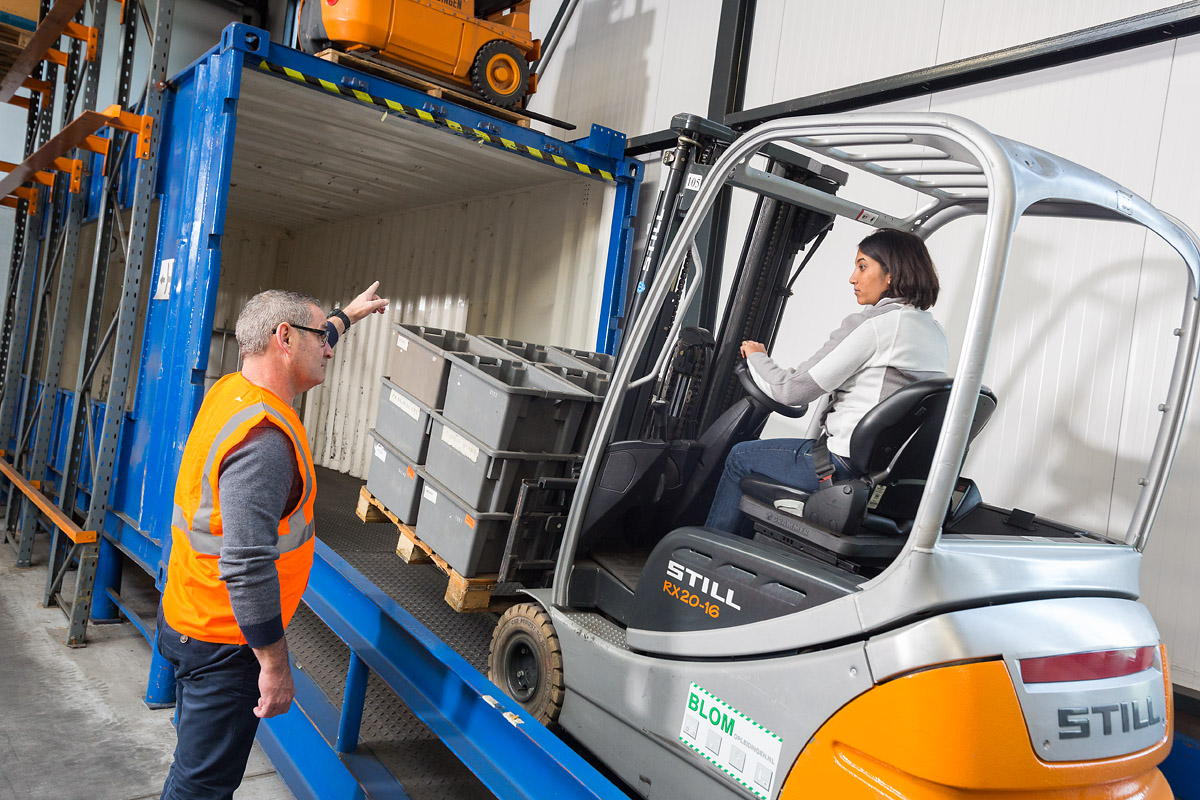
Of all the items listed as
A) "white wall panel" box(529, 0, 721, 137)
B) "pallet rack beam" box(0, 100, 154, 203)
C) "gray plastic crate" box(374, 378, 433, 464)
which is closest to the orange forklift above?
"white wall panel" box(529, 0, 721, 137)

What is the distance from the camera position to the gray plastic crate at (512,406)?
346cm

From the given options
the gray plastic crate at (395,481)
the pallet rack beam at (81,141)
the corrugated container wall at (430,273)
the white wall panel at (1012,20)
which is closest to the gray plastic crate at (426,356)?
the gray plastic crate at (395,481)

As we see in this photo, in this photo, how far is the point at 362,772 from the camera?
3.31m

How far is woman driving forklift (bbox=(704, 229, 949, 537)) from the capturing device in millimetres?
2537

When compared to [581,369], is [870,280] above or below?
above

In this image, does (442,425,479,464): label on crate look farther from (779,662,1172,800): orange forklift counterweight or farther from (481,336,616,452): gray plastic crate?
(779,662,1172,800): orange forklift counterweight

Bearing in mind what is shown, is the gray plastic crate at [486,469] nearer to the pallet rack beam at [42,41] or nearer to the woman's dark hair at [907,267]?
the woman's dark hair at [907,267]

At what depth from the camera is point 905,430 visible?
2.41m

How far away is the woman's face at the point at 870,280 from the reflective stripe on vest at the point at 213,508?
6.08ft

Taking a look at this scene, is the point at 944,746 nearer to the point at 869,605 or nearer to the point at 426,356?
the point at 869,605

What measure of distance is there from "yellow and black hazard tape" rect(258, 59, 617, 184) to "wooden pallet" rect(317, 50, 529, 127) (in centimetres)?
17

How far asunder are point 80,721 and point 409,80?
4.36m

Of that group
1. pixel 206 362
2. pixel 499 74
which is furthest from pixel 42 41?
pixel 206 362

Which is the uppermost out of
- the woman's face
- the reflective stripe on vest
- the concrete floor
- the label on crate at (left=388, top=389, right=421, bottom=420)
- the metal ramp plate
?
the woman's face
